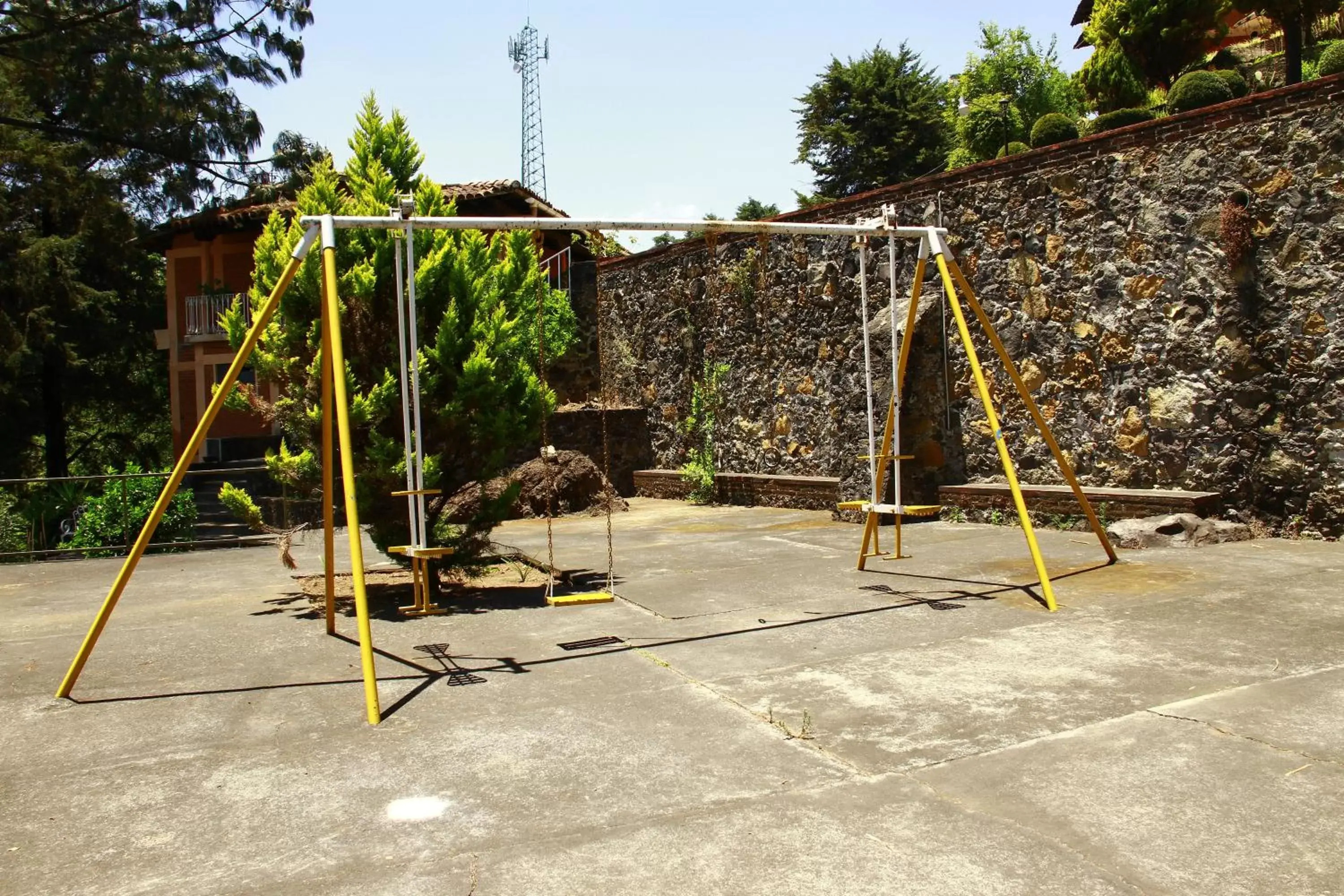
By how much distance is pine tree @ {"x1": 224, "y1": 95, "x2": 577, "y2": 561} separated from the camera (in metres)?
7.95

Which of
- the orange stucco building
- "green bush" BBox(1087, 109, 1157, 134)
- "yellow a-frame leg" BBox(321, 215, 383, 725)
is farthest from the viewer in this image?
the orange stucco building

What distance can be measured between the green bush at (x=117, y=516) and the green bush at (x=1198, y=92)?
14.5m

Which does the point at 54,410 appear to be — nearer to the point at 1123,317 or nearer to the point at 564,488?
the point at 564,488

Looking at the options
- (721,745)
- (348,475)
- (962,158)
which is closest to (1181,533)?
(721,745)

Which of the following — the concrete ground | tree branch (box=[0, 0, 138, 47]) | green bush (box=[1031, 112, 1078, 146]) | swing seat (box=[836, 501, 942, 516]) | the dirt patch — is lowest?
the concrete ground

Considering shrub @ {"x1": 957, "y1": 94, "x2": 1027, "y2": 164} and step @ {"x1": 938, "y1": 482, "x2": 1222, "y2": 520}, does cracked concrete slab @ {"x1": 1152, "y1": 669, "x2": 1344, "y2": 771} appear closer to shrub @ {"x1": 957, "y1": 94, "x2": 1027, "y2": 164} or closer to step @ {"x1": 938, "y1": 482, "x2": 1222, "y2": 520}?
step @ {"x1": 938, "y1": 482, "x2": 1222, "y2": 520}

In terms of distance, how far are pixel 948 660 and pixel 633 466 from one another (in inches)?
468

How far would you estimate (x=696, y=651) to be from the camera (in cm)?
619

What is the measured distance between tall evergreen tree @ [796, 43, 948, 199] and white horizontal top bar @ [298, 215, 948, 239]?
29.7m

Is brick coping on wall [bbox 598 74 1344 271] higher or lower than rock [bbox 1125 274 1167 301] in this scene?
higher

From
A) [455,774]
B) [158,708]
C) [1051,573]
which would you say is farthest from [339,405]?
[1051,573]

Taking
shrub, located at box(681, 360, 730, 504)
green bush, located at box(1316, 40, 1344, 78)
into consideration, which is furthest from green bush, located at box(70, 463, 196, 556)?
green bush, located at box(1316, 40, 1344, 78)

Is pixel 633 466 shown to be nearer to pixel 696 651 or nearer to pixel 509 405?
pixel 509 405

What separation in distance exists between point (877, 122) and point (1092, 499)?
29305mm
